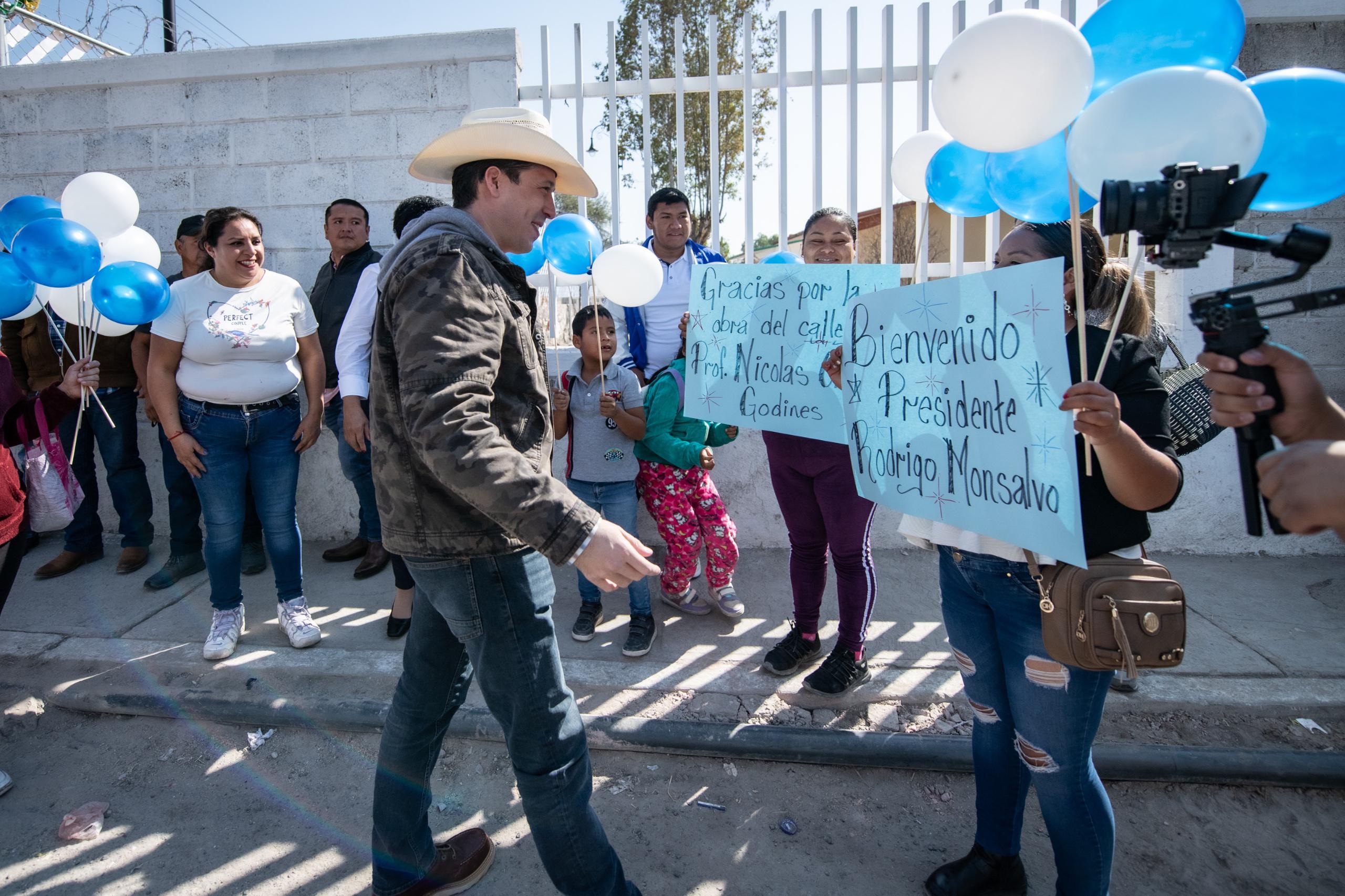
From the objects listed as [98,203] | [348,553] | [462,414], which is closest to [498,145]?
[462,414]

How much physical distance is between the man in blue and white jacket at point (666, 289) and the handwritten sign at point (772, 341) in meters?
0.71

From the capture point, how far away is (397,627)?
3580 millimetres

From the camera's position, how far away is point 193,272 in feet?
14.9

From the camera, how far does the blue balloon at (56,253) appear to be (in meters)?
3.20

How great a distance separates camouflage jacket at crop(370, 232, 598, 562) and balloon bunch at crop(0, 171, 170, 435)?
229 centimetres

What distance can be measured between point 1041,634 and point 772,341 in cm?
154

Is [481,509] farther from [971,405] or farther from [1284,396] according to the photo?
[1284,396]

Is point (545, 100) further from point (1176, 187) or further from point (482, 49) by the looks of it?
point (1176, 187)

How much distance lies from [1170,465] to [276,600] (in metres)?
4.06

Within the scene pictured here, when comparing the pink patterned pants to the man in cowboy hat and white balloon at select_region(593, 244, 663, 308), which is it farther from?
the man in cowboy hat

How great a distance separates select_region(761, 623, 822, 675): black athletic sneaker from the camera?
10.4ft

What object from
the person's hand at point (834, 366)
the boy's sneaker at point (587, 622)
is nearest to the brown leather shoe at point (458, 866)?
the boy's sneaker at point (587, 622)

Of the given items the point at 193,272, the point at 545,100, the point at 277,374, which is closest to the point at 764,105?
the point at 545,100

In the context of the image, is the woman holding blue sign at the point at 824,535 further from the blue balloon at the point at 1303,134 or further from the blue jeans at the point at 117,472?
the blue jeans at the point at 117,472
